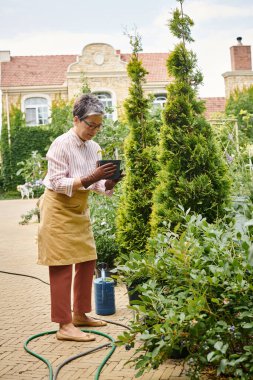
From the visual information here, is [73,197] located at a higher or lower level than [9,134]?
lower

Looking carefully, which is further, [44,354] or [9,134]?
[9,134]

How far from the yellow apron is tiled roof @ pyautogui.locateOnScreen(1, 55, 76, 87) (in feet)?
82.9

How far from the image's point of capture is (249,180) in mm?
5238

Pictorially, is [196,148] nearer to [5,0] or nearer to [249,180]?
[249,180]

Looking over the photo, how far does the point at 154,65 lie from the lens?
2997cm

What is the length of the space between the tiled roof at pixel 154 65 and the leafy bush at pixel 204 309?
85.9ft

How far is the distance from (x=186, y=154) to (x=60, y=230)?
125 centimetres

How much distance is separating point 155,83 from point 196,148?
81.5 feet

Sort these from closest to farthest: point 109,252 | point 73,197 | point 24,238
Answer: point 73,197
point 109,252
point 24,238

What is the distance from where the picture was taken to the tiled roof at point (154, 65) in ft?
94.1

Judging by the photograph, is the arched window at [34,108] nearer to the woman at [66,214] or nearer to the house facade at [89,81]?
the house facade at [89,81]

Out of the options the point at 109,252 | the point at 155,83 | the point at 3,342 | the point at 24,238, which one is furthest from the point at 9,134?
the point at 3,342

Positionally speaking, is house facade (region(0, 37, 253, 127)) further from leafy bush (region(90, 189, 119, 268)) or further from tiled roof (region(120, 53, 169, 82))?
leafy bush (region(90, 189, 119, 268))

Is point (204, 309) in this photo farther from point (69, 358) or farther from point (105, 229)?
point (105, 229)
